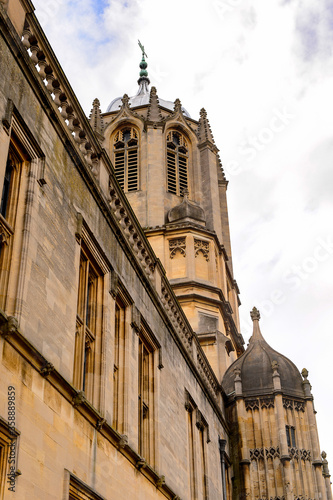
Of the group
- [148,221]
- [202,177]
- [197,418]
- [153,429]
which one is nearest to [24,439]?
[153,429]

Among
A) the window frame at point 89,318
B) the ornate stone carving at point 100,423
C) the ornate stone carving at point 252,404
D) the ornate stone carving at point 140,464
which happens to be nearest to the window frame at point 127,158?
the ornate stone carving at point 252,404

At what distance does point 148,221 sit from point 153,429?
65.7 ft

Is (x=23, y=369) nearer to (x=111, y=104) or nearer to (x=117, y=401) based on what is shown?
(x=117, y=401)

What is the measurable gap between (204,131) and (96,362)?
2970cm

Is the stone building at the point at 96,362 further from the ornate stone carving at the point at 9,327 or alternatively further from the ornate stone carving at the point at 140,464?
the ornate stone carving at the point at 140,464

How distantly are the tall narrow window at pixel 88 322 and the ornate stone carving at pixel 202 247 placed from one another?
20.2 m

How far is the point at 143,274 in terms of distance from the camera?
1600cm

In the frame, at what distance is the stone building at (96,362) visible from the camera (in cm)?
968

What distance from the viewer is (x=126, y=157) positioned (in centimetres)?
3803

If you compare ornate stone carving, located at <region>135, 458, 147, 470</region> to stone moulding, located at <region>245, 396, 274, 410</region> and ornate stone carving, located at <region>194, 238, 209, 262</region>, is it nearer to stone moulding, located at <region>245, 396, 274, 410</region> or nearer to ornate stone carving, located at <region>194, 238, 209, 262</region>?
stone moulding, located at <region>245, 396, 274, 410</region>

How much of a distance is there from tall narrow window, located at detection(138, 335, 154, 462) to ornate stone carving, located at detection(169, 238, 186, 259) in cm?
1710

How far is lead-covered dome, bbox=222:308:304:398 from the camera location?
24.5 meters

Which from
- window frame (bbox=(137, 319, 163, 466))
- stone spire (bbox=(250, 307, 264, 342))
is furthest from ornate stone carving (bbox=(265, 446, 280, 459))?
window frame (bbox=(137, 319, 163, 466))

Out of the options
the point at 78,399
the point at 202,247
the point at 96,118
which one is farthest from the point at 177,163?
the point at 78,399
